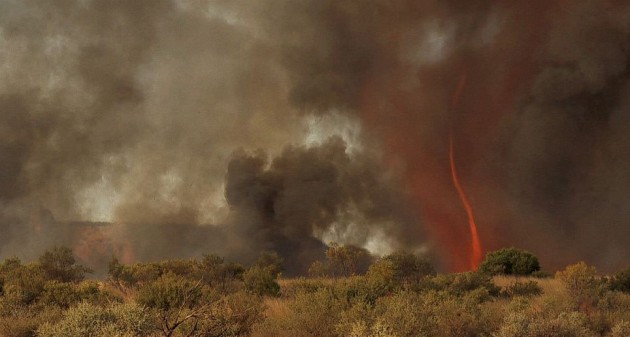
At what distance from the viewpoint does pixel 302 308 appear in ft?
47.0

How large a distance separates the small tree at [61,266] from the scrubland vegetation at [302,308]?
0.14 meters

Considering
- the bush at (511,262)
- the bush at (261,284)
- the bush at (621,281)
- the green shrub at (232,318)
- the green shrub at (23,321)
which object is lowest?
the green shrub at (23,321)

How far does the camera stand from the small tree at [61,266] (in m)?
31.2

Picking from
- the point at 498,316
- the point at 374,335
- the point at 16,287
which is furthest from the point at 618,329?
the point at 16,287

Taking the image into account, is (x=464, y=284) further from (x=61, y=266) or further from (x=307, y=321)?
(x=61, y=266)

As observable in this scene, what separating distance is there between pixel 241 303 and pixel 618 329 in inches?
493

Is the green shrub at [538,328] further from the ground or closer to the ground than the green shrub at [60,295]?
further from the ground

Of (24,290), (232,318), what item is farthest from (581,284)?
(24,290)

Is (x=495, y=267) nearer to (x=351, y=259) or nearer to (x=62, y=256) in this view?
(x=351, y=259)

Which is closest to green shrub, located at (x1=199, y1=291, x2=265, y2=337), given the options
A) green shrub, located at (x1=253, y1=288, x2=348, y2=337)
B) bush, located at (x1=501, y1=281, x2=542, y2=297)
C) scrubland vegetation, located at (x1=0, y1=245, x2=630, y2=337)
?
scrubland vegetation, located at (x1=0, y1=245, x2=630, y2=337)

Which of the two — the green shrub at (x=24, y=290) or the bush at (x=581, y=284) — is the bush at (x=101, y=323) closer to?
the green shrub at (x=24, y=290)

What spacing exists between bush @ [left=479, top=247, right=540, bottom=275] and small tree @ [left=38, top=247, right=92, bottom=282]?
109 feet

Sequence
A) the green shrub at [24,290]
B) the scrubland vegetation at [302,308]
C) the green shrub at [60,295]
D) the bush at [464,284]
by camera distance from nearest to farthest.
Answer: the scrubland vegetation at [302,308] < the green shrub at [24,290] < the green shrub at [60,295] < the bush at [464,284]

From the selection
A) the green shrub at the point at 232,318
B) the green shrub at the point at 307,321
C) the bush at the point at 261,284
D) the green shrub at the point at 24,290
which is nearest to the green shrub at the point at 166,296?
the green shrub at the point at 232,318
